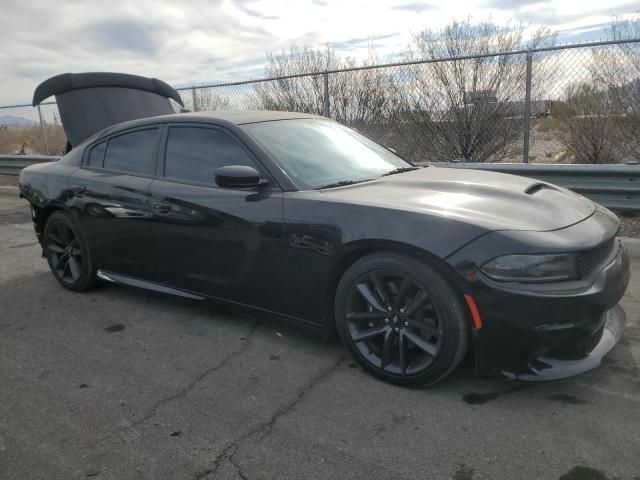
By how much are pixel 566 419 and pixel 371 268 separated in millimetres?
1190

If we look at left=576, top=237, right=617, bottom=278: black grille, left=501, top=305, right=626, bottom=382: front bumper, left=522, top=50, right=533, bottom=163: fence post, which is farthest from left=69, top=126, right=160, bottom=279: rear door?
left=522, top=50, right=533, bottom=163: fence post

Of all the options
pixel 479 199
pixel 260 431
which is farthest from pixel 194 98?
pixel 260 431

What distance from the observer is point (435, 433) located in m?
2.55

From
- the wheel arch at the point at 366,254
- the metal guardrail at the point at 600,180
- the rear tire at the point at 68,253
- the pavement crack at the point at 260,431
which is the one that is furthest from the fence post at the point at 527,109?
the rear tire at the point at 68,253

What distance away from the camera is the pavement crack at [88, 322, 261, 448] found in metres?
2.69

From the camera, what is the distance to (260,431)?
2637 mm

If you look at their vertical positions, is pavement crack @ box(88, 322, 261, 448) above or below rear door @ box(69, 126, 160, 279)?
below

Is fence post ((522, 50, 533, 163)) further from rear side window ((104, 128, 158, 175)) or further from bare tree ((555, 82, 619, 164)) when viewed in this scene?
rear side window ((104, 128, 158, 175))

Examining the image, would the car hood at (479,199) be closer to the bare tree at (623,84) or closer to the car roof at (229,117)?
the car roof at (229,117)

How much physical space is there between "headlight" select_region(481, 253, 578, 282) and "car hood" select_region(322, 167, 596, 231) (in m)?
0.17

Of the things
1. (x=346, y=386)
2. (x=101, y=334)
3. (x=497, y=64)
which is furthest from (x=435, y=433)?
(x=497, y=64)

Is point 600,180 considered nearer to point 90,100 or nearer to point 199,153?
point 199,153

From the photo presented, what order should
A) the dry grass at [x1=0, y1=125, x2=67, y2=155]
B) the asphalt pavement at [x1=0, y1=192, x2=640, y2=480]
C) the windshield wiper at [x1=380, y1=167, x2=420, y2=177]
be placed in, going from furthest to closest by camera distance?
the dry grass at [x1=0, y1=125, x2=67, y2=155] < the windshield wiper at [x1=380, y1=167, x2=420, y2=177] < the asphalt pavement at [x1=0, y1=192, x2=640, y2=480]

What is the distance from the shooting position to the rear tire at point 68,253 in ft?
15.3
